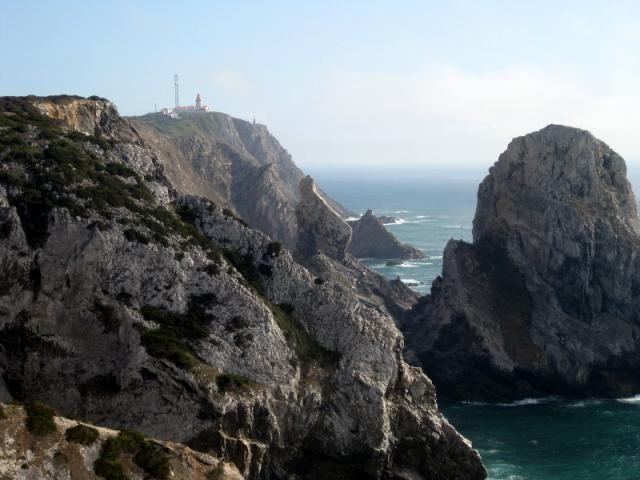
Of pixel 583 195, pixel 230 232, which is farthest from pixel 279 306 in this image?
pixel 583 195

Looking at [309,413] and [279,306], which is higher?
[279,306]

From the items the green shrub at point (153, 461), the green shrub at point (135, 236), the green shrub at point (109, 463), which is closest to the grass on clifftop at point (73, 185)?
the green shrub at point (135, 236)

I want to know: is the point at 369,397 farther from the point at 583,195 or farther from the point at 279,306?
the point at 583,195

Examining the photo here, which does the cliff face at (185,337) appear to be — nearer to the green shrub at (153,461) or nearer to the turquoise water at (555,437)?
the green shrub at (153,461)

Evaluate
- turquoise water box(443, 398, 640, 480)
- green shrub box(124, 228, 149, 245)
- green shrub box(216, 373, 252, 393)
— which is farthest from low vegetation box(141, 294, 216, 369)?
turquoise water box(443, 398, 640, 480)

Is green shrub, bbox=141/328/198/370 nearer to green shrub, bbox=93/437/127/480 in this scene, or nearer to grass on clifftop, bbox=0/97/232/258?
grass on clifftop, bbox=0/97/232/258

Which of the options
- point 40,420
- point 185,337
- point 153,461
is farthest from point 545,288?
point 40,420
